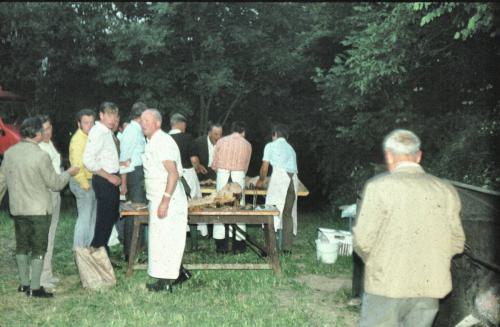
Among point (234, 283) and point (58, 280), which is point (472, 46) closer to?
point (234, 283)

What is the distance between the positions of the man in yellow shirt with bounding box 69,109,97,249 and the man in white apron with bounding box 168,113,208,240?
1.82 meters

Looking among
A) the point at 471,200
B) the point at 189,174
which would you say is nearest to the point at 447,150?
the point at 189,174

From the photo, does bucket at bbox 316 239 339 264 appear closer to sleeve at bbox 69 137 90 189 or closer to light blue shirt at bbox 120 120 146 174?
light blue shirt at bbox 120 120 146 174

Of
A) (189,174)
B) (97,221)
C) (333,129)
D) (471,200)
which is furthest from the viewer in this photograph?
(333,129)

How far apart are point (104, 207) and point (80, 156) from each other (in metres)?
0.72

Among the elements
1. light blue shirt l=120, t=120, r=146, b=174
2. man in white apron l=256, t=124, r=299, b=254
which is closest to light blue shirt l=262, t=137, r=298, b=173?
man in white apron l=256, t=124, r=299, b=254

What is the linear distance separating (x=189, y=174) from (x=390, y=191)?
6.23 metres

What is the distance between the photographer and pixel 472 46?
36.4ft

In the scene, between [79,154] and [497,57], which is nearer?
[79,154]

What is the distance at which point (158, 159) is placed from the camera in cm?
658

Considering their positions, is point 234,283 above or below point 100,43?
below

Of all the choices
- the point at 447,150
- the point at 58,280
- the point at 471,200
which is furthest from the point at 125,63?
the point at 471,200

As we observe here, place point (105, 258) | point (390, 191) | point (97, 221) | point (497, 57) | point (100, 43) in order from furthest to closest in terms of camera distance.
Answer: point (100, 43)
point (497, 57)
point (97, 221)
point (105, 258)
point (390, 191)

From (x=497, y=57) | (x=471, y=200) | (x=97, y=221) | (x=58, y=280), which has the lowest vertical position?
(x=58, y=280)
